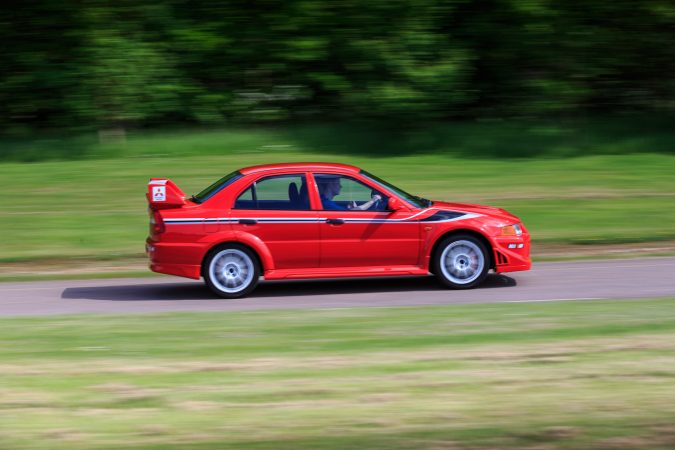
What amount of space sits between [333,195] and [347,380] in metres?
4.88

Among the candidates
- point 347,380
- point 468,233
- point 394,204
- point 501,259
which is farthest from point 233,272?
point 347,380

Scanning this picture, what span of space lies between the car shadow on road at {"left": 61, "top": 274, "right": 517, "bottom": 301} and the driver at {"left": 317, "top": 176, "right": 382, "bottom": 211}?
1.03 m

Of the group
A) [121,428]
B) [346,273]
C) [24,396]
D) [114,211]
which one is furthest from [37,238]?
[121,428]

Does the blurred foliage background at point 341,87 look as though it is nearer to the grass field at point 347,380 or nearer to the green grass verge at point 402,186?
the green grass verge at point 402,186

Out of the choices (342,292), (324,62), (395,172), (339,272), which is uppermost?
(324,62)

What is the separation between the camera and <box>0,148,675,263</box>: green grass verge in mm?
15891

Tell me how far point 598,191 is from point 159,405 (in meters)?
14.3

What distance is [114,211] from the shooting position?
17.9 meters

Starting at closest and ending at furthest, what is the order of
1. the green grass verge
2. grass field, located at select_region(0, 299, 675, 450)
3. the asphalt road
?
grass field, located at select_region(0, 299, 675, 450), the asphalt road, the green grass verge

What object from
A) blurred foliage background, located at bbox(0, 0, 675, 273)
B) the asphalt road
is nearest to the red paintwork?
the asphalt road

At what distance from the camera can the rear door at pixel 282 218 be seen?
1147 centimetres

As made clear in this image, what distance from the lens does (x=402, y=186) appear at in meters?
20.0

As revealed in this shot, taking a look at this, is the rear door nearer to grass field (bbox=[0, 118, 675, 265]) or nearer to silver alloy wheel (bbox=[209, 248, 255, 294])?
silver alloy wheel (bbox=[209, 248, 255, 294])

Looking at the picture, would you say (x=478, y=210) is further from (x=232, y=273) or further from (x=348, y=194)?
(x=232, y=273)
